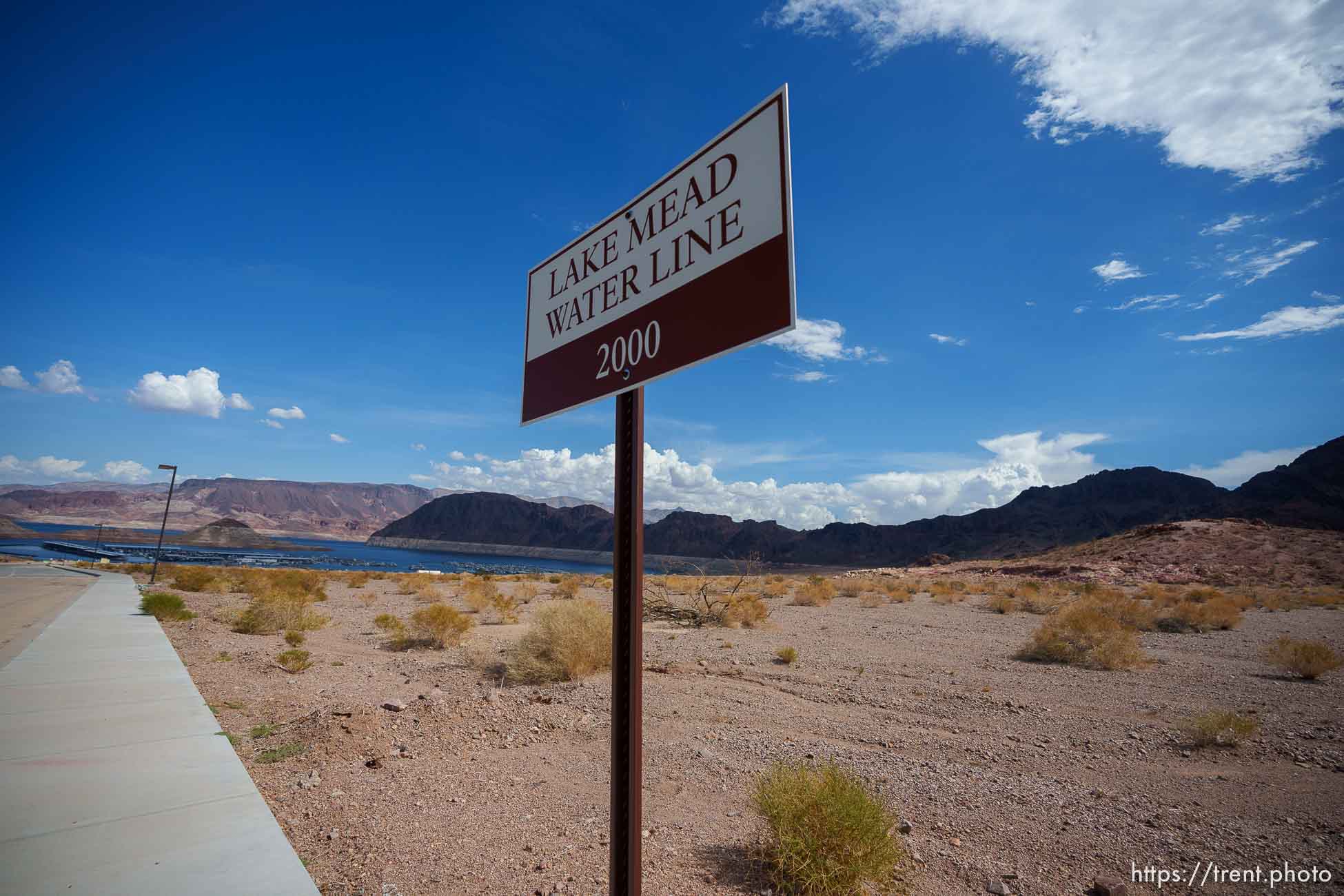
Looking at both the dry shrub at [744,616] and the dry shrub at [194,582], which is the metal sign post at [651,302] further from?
the dry shrub at [194,582]

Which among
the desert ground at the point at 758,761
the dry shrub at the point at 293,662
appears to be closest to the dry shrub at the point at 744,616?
the desert ground at the point at 758,761

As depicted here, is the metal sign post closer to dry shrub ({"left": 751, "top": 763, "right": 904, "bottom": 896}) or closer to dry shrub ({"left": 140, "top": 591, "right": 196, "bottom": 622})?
dry shrub ({"left": 751, "top": 763, "right": 904, "bottom": 896})

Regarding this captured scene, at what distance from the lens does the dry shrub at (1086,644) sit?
11211 mm

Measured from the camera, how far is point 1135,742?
703cm

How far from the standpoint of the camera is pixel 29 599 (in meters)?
17.4

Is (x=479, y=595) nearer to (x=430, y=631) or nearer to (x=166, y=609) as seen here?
(x=166, y=609)

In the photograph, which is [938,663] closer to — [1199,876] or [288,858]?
[1199,876]

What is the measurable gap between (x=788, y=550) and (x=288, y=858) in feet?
355

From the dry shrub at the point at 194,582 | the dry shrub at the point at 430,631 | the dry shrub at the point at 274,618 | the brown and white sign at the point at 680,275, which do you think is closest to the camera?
the brown and white sign at the point at 680,275

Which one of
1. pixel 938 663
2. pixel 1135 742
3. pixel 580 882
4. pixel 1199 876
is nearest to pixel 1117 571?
pixel 938 663

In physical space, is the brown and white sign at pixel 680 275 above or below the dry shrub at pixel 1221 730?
above

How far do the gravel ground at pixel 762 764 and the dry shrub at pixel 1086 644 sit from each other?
49cm

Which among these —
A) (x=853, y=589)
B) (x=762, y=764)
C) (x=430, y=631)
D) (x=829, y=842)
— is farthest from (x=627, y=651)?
(x=853, y=589)

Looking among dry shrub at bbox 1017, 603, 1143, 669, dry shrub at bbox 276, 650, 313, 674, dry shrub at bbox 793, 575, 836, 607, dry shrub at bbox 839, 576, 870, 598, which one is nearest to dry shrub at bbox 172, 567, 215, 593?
dry shrub at bbox 276, 650, 313, 674
